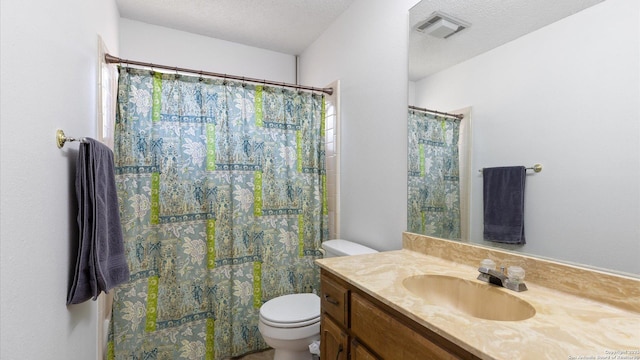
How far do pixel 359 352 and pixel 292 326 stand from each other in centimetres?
66

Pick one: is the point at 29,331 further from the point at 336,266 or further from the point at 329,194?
the point at 329,194

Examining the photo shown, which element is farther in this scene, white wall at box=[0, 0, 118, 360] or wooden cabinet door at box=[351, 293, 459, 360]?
wooden cabinet door at box=[351, 293, 459, 360]

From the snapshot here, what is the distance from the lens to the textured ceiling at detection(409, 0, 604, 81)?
1.03 metres

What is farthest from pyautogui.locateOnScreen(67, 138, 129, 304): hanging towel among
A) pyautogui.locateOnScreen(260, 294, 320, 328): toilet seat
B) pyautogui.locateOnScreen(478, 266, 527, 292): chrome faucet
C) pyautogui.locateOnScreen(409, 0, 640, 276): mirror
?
pyautogui.locateOnScreen(409, 0, 640, 276): mirror

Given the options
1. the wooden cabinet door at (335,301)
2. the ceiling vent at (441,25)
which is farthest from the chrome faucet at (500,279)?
the ceiling vent at (441,25)

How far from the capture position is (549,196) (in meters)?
1.02

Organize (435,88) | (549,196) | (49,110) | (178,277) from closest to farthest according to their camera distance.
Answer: (49,110)
(549,196)
(435,88)
(178,277)

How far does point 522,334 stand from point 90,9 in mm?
2082

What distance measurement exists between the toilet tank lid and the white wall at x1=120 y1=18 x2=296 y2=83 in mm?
1786

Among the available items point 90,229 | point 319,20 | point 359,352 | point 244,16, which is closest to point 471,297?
point 359,352

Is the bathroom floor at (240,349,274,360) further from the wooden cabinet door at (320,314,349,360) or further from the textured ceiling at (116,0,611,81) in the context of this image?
Answer: the textured ceiling at (116,0,611,81)

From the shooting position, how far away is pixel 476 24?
1.28m

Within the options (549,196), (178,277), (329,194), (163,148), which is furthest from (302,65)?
(549,196)

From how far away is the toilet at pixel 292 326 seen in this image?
1586 mm
